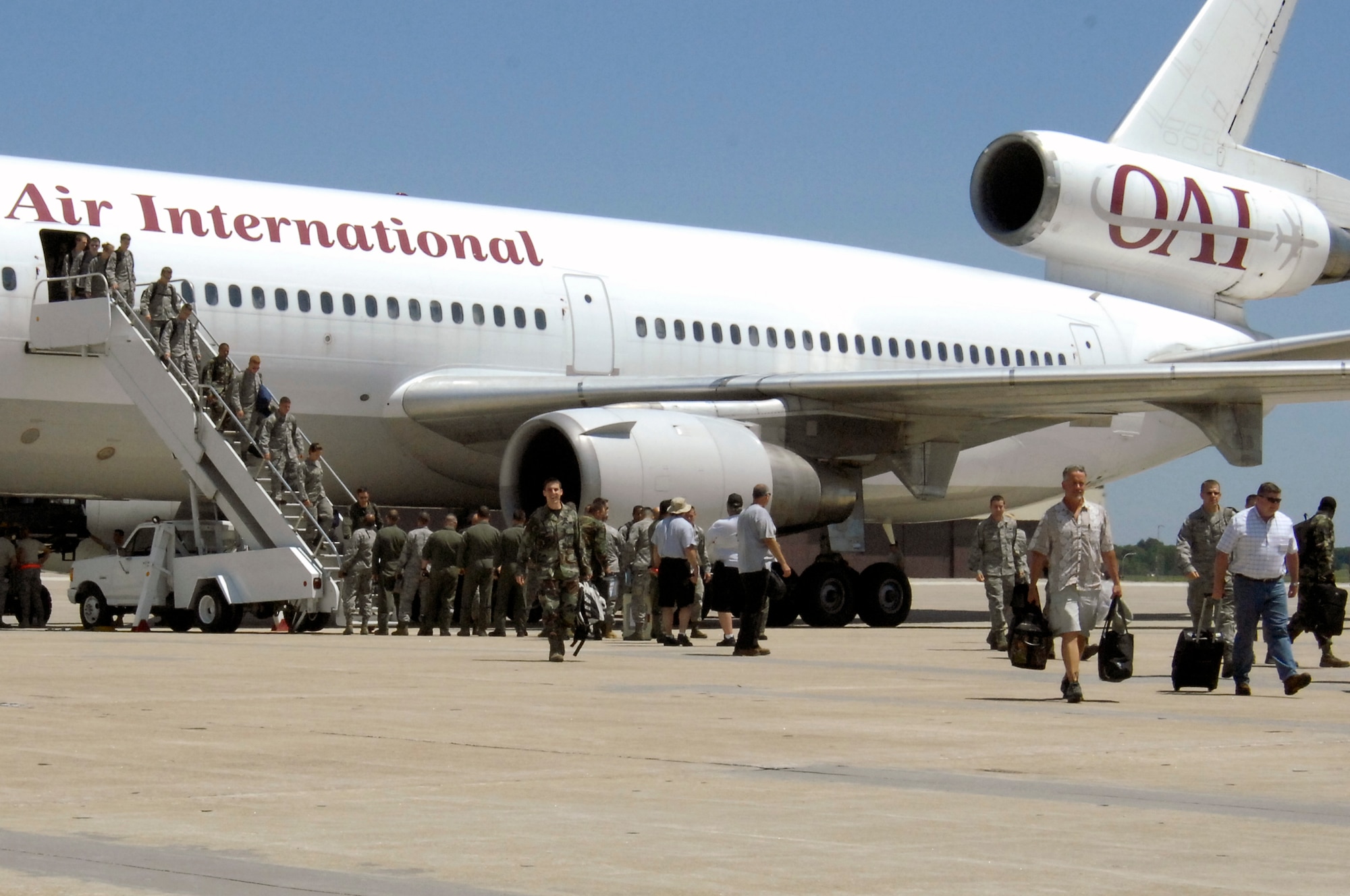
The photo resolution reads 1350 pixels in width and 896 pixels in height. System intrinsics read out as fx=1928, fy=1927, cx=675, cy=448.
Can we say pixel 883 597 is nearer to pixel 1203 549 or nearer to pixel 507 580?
pixel 507 580

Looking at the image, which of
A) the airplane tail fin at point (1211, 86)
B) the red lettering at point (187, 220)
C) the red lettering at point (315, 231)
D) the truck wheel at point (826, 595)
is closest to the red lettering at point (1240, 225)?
the airplane tail fin at point (1211, 86)

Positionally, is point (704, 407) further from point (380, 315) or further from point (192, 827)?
point (192, 827)

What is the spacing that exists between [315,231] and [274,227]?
1.48 feet

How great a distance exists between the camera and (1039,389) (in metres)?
20.2

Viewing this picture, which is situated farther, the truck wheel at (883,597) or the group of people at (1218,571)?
the truck wheel at (883,597)

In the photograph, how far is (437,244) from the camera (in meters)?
19.7

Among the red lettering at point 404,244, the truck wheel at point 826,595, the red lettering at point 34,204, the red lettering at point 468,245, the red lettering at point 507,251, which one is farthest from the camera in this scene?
the truck wheel at point 826,595

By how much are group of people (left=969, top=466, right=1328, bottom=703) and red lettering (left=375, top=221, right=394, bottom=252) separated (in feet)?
28.4

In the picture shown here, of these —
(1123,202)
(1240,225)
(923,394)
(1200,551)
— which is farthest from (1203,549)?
(1240,225)

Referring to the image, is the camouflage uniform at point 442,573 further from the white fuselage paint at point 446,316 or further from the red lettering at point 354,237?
the red lettering at point 354,237

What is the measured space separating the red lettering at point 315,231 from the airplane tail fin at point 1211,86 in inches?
491

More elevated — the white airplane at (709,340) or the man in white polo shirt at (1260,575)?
the white airplane at (709,340)

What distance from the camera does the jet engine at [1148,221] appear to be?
25062 mm

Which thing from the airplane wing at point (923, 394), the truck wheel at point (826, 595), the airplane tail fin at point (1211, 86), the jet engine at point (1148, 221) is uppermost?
the airplane tail fin at point (1211, 86)
